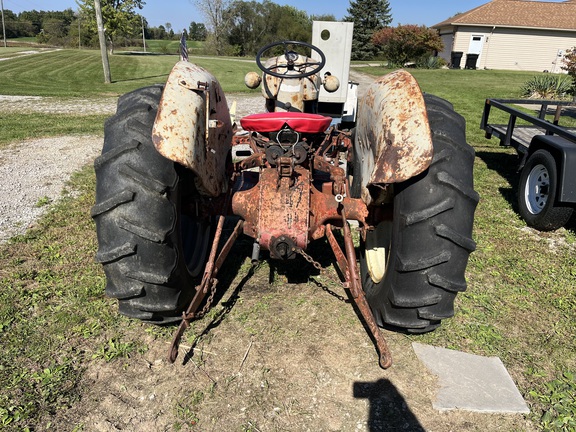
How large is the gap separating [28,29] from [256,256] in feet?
270

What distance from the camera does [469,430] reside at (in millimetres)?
2193

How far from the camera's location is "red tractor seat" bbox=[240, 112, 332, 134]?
8.93 ft

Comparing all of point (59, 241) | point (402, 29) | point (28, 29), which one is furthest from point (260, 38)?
point (59, 241)

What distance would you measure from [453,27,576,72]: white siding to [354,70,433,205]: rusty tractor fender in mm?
32346

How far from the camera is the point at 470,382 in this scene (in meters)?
2.50

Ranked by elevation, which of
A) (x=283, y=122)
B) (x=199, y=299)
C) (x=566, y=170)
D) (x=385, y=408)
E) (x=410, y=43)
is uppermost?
(x=410, y=43)

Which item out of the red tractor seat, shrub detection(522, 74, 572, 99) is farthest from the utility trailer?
shrub detection(522, 74, 572, 99)

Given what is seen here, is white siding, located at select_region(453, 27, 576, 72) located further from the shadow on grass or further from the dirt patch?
the shadow on grass

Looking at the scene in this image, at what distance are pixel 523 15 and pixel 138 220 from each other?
3697 cm

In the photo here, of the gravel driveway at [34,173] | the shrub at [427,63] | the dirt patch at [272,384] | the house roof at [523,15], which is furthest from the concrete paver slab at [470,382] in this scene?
the house roof at [523,15]

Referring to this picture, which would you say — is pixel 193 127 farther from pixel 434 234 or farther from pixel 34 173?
pixel 34 173

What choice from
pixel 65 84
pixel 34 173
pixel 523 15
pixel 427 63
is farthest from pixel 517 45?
pixel 34 173

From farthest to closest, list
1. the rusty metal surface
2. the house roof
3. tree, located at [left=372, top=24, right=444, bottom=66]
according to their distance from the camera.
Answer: the house roof
tree, located at [left=372, top=24, right=444, bottom=66]
the rusty metal surface

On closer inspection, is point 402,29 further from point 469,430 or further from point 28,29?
point 28,29
